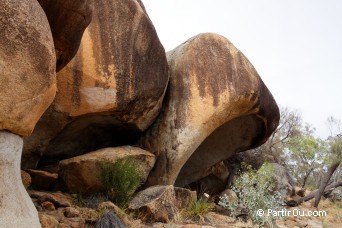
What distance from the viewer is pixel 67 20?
14.9ft

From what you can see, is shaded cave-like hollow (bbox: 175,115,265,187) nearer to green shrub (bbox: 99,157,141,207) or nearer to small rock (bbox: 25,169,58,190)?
green shrub (bbox: 99,157,141,207)

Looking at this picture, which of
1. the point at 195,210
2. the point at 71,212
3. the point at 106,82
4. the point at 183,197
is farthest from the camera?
the point at 183,197

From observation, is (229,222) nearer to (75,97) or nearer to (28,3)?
(75,97)

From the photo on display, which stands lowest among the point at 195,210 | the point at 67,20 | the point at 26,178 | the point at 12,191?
the point at 195,210

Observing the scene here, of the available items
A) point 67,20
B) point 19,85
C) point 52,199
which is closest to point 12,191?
point 19,85

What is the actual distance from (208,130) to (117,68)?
2.37 m

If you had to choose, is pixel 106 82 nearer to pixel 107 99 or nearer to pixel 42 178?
pixel 107 99

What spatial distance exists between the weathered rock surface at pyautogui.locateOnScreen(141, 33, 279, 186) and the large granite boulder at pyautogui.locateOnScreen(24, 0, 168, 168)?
61cm

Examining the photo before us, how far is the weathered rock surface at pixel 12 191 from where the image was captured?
3.31m

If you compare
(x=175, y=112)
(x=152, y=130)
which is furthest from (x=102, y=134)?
(x=175, y=112)

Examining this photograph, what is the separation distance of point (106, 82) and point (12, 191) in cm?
341

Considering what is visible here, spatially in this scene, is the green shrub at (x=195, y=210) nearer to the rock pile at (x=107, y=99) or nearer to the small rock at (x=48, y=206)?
the rock pile at (x=107, y=99)

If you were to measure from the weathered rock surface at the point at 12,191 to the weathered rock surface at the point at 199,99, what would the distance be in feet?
13.9

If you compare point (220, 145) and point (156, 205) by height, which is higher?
point (220, 145)
